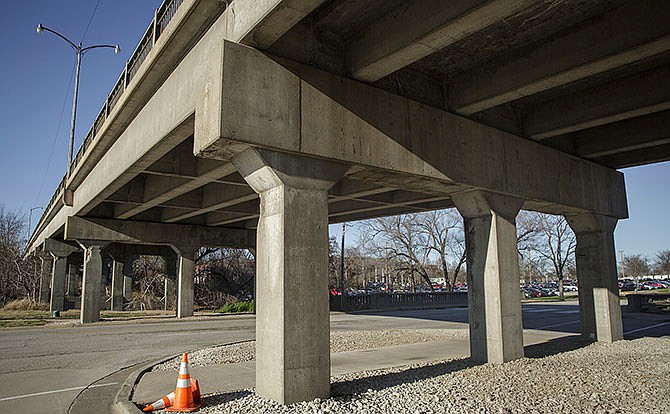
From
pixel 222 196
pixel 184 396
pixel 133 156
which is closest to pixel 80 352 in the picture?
pixel 133 156

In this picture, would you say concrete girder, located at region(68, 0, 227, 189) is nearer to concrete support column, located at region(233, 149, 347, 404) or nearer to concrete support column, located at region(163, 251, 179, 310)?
concrete support column, located at region(233, 149, 347, 404)

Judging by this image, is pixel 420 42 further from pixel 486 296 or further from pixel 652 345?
pixel 652 345

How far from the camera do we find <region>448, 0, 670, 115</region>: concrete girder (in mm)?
7121

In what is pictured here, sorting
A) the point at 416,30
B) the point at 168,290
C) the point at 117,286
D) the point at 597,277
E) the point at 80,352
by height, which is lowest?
the point at 80,352

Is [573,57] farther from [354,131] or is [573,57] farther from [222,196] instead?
[222,196]

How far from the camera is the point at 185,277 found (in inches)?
1088

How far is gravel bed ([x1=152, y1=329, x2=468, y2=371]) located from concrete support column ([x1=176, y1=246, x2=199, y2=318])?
13459mm

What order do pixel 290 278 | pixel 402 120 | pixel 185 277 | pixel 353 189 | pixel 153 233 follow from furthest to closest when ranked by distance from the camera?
pixel 185 277 < pixel 153 233 < pixel 353 189 < pixel 402 120 < pixel 290 278

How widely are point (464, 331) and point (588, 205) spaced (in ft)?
22.4

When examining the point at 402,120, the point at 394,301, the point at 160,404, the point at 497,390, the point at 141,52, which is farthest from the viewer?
the point at 394,301

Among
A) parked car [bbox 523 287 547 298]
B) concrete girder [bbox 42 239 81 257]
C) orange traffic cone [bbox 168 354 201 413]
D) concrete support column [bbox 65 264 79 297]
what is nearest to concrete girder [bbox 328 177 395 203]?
orange traffic cone [bbox 168 354 201 413]

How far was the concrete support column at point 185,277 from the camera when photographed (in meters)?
27.3

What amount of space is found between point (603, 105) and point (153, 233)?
75.0 feet

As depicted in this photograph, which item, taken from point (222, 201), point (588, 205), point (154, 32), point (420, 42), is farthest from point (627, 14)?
point (222, 201)
